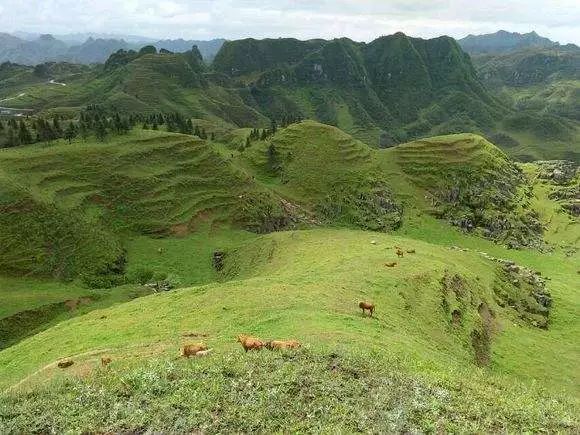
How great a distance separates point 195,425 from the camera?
2036 centimetres

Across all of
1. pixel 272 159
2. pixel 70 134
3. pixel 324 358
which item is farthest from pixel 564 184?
pixel 324 358

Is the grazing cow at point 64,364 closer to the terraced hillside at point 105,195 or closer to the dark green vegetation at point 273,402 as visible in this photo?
the dark green vegetation at point 273,402

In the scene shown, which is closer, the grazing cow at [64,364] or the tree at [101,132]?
the grazing cow at [64,364]

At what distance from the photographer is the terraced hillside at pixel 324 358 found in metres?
21.4

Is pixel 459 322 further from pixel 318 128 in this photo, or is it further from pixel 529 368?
pixel 318 128

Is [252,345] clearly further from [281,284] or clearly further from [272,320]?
[281,284]

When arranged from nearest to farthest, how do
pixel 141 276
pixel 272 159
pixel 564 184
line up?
pixel 141 276 < pixel 272 159 < pixel 564 184

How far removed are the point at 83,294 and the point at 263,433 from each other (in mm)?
65545

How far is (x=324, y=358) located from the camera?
26.2 m

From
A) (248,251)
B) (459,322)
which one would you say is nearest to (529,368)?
(459,322)

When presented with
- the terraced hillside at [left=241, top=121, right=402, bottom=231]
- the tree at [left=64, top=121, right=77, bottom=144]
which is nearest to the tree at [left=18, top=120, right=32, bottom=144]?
the tree at [left=64, top=121, right=77, bottom=144]

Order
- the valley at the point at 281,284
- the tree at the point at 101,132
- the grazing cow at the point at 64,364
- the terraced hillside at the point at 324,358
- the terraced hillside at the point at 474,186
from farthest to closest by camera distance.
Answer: the terraced hillside at the point at 474,186 < the tree at the point at 101,132 < the grazing cow at the point at 64,364 < the valley at the point at 281,284 < the terraced hillside at the point at 324,358

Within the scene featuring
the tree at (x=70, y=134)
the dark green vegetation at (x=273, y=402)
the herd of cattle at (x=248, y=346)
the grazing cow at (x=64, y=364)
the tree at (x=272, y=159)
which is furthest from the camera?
the tree at (x=272, y=159)

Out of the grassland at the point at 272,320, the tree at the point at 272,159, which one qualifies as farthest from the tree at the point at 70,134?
the tree at the point at 272,159
